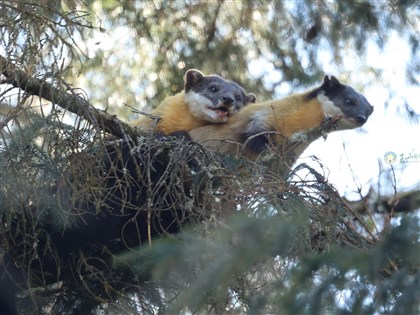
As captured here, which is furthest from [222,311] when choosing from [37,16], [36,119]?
[37,16]

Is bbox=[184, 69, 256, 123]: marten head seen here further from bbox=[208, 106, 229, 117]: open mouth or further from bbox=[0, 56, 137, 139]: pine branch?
bbox=[0, 56, 137, 139]: pine branch

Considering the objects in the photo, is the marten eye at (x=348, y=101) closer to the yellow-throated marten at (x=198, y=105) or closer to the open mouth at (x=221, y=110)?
the yellow-throated marten at (x=198, y=105)

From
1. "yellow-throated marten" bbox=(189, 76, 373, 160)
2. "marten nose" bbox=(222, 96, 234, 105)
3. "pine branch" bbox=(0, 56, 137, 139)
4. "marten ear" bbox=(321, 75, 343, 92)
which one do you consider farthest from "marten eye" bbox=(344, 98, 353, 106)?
"pine branch" bbox=(0, 56, 137, 139)

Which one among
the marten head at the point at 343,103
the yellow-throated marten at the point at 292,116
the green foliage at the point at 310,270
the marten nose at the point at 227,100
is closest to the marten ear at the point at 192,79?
the marten nose at the point at 227,100

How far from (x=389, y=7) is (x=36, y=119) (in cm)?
422

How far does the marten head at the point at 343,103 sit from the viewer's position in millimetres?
7125

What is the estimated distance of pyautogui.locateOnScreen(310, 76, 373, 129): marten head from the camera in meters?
7.12

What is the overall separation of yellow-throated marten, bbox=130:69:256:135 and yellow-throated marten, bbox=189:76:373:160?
0.09 meters

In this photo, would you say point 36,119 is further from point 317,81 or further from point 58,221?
point 317,81

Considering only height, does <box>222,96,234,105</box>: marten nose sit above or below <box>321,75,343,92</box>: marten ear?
above

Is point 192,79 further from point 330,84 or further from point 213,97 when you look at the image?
point 330,84

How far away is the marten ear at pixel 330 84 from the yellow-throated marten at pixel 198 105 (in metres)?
0.53

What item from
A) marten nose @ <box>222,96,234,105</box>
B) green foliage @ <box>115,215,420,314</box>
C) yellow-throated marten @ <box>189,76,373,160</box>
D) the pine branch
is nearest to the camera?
green foliage @ <box>115,215,420,314</box>

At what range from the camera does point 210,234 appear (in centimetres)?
420
